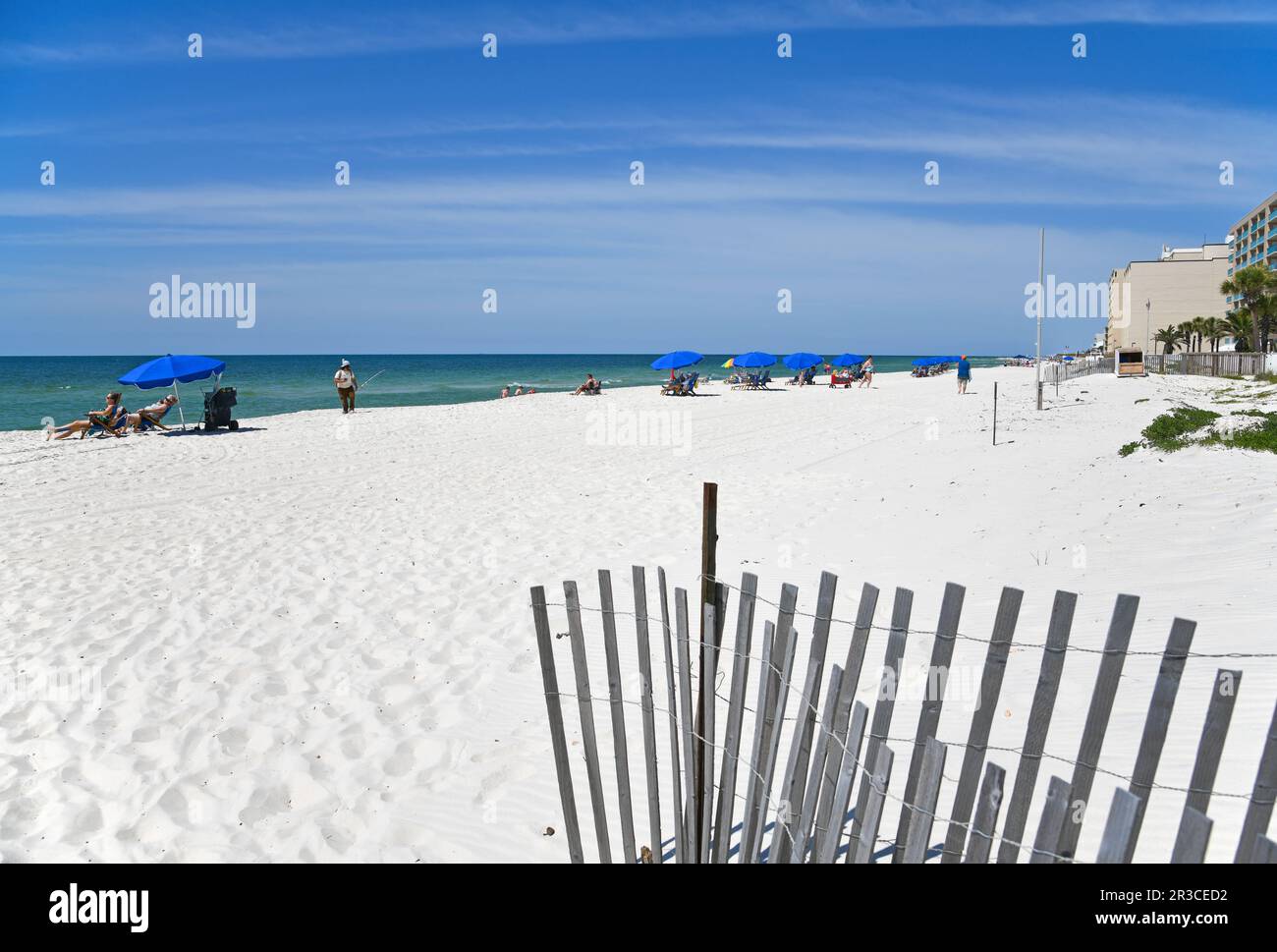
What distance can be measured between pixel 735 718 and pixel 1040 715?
1115 millimetres

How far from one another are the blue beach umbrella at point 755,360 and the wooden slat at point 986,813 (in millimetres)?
36736

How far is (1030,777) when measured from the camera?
2.59 meters

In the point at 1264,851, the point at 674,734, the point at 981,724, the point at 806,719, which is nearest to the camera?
the point at 1264,851

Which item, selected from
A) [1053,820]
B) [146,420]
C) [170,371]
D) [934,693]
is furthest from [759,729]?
[146,420]

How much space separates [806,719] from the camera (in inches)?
123

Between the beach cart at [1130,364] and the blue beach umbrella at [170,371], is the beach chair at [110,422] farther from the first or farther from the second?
the beach cart at [1130,364]

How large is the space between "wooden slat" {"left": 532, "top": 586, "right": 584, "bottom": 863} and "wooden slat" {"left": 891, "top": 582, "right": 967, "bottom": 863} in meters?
1.33

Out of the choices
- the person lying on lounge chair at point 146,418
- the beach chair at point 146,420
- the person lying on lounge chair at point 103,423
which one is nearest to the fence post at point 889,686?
the person lying on lounge chair at point 103,423

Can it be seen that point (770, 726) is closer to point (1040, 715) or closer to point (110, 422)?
point (1040, 715)

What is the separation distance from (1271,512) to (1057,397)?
22551 millimetres

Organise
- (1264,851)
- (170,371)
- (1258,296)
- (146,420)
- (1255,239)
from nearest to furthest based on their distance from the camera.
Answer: (1264,851) → (170,371) → (146,420) → (1258,296) → (1255,239)

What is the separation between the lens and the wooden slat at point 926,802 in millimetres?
2250
